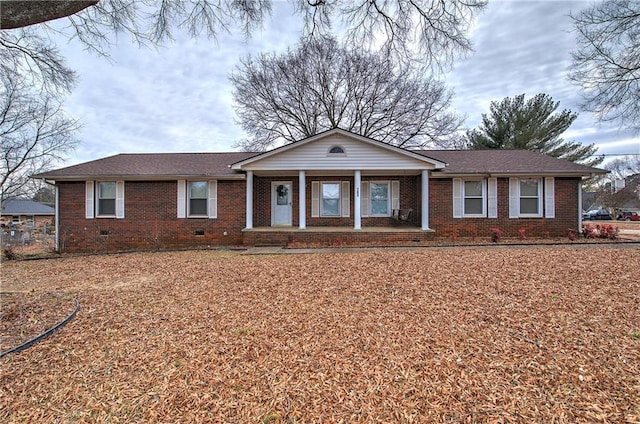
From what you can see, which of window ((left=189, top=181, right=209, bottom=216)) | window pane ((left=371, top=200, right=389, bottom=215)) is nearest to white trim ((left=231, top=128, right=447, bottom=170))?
window ((left=189, top=181, right=209, bottom=216))

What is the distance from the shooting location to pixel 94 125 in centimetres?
1650

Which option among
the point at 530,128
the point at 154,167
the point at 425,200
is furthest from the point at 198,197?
the point at 530,128

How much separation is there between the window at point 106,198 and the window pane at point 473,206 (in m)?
14.3

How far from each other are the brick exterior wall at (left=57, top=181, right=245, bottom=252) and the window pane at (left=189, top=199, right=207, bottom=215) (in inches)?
12.4

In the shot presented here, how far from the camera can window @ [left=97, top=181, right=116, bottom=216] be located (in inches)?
489

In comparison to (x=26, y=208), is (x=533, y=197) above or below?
below

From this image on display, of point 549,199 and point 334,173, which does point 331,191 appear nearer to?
point 334,173

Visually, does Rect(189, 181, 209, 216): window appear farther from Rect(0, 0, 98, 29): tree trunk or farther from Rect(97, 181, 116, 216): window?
Rect(0, 0, 98, 29): tree trunk

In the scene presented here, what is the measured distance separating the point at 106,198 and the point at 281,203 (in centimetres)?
714

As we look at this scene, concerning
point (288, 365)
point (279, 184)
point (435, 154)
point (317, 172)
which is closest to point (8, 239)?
point (279, 184)

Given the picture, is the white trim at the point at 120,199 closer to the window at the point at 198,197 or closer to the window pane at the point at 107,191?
the window pane at the point at 107,191

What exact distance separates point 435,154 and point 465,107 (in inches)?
406

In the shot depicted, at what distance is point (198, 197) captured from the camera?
12422 millimetres

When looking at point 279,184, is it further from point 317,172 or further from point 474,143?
point 474,143
